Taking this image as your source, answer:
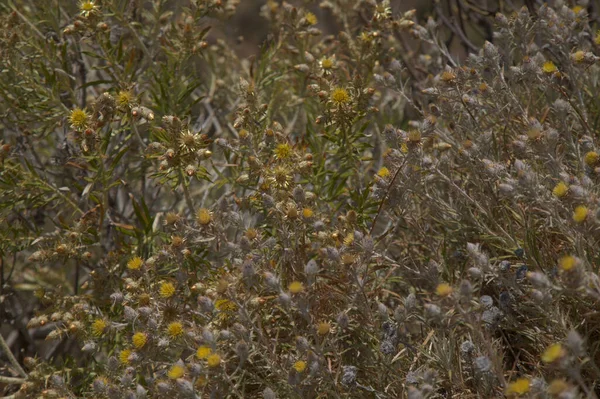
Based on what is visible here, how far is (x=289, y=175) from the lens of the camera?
2096mm

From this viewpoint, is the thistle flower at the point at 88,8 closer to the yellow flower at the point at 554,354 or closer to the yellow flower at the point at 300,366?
the yellow flower at the point at 300,366

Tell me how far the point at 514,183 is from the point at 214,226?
0.91 m

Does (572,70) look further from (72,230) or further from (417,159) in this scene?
(72,230)

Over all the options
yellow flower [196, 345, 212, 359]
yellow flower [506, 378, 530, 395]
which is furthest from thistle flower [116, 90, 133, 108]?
yellow flower [506, 378, 530, 395]

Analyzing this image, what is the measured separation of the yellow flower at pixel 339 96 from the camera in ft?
7.13

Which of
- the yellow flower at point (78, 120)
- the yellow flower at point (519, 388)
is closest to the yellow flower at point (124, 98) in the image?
the yellow flower at point (78, 120)

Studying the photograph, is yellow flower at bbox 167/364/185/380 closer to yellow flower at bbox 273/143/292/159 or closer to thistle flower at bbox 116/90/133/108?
yellow flower at bbox 273/143/292/159

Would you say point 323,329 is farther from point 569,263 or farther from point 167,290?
point 569,263

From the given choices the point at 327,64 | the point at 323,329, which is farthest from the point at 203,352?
the point at 327,64

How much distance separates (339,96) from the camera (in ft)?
7.14

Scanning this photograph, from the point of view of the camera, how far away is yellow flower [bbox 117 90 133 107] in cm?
220

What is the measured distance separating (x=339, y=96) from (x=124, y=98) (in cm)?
76

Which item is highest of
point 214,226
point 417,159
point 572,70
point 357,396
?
point 572,70

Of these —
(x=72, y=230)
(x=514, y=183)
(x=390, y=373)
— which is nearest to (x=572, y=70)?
(x=514, y=183)
